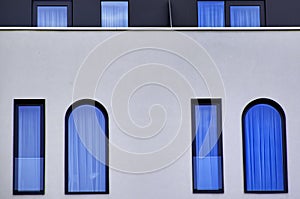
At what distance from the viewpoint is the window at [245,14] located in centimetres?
1283

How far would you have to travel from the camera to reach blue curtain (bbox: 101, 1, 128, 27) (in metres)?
12.8

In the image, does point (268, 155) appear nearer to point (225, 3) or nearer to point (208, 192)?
point (208, 192)

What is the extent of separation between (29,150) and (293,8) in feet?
20.2

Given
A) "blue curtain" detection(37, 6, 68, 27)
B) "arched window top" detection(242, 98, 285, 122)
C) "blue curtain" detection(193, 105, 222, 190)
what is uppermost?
"blue curtain" detection(37, 6, 68, 27)

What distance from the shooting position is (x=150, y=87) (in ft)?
34.3

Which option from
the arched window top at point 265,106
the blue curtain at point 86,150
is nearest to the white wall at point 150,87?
the arched window top at point 265,106

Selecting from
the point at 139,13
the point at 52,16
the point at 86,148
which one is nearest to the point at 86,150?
the point at 86,148

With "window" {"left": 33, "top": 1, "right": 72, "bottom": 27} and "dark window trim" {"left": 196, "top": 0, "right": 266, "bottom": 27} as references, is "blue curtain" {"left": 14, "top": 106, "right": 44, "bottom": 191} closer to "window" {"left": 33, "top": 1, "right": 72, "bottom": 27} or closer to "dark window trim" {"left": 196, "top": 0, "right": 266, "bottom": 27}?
"window" {"left": 33, "top": 1, "right": 72, "bottom": 27}

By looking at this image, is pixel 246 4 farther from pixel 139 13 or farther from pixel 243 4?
pixel 139 13

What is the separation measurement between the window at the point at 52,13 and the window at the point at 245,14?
10.6 feet

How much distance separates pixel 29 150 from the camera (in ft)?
34.5

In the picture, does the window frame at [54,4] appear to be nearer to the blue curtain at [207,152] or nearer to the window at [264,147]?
the blue curtain at [207,152]

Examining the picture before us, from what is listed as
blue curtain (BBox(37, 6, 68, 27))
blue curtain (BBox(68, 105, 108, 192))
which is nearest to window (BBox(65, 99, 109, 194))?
blue curtain (BBox(68, 105, 108, 192))

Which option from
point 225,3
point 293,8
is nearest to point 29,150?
point 225,3
